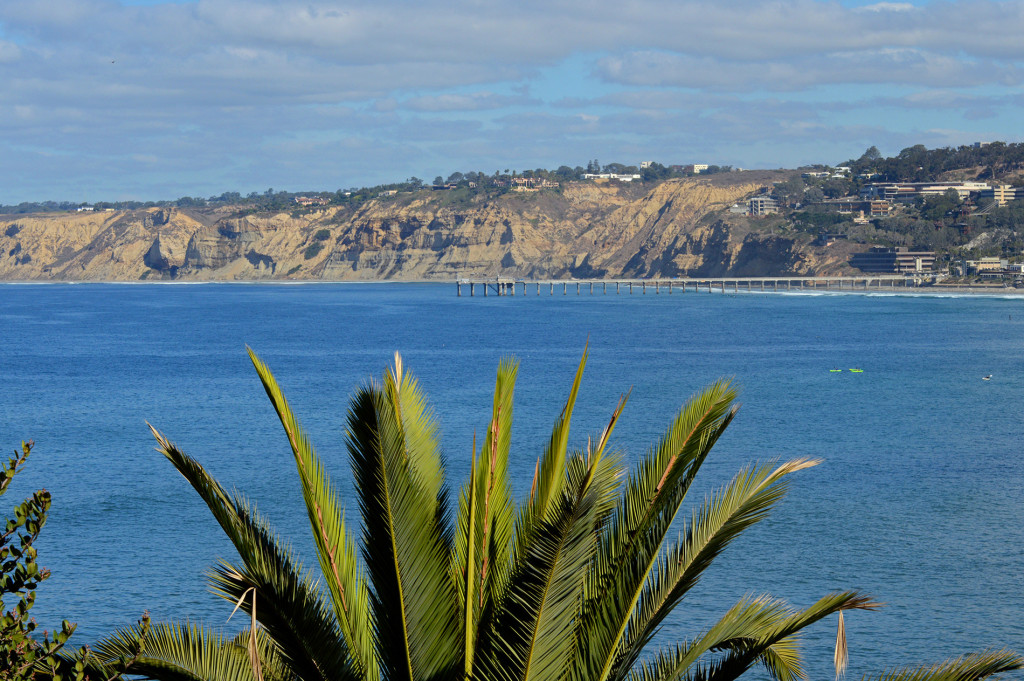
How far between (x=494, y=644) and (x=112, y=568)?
20924 millimetres

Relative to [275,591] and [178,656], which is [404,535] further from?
[178,656]

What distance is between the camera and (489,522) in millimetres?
7879

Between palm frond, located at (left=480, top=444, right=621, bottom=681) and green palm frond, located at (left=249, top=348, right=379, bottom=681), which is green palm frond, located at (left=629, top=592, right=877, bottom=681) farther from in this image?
green palm frond, located at (left=249, top=348, right=379, bottom=681)

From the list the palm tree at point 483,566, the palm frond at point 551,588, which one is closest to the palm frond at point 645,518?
the palm tree at point 483,566

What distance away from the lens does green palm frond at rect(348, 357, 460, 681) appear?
25.8 feet

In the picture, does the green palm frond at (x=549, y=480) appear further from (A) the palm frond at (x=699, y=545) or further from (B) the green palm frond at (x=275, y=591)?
(B) the green palm frond at (x=275, y=591)

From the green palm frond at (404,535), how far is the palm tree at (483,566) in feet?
0.04

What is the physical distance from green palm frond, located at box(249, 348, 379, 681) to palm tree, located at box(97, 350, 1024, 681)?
2cm

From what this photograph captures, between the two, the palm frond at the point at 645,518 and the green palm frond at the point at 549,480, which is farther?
the palm frond at the point at 645,518

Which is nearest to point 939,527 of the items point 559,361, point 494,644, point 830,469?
point 830,469

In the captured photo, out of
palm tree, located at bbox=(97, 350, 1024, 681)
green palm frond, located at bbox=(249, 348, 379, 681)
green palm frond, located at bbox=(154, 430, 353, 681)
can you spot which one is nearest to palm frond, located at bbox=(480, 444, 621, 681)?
palm tree, located at bbox=(97, 350, 1024, 681)

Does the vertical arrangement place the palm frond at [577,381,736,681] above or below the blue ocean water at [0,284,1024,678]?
above

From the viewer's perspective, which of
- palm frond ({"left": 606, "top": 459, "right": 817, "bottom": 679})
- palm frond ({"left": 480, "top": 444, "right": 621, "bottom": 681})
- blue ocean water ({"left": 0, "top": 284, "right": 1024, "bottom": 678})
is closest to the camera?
palm frond ({"left": 480, "top": 444, "right": 621, "bottom": 681})

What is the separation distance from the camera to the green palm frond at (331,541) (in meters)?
7.89
